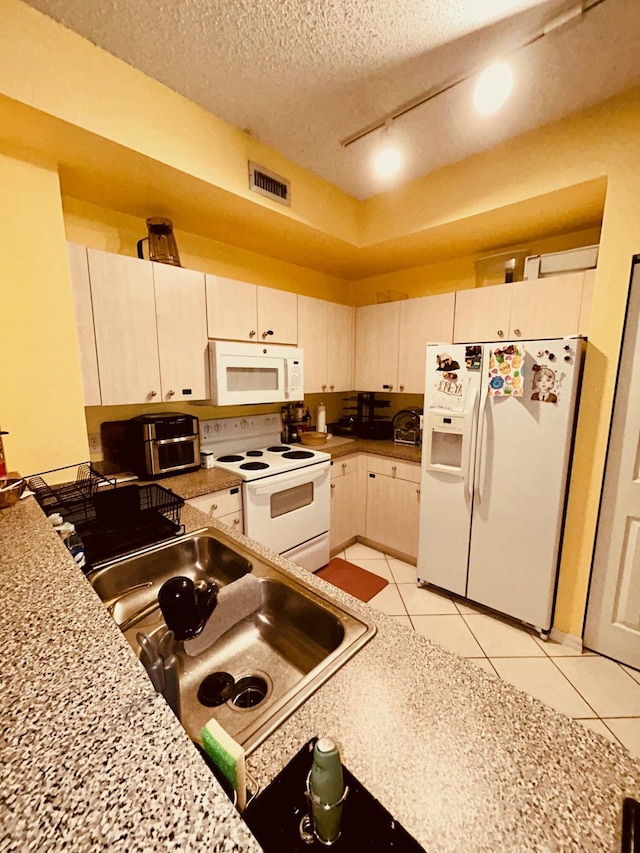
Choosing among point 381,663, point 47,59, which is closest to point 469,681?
point 381,663

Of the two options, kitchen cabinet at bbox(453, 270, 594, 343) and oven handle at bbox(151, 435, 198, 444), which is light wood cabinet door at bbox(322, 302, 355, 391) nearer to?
kitchen cabinet at bbox(453, 270, 594, 343)

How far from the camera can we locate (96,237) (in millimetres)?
1919

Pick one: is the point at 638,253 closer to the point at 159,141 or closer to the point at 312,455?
the point at 312,455

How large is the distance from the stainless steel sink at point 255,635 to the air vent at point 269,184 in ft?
6.10

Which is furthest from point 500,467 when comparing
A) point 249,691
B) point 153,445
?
point 153,445

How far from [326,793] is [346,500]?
7.96 feet

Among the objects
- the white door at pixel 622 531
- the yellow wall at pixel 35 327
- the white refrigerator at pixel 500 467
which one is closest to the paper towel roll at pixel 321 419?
the white refrigerator at pixel 500 467

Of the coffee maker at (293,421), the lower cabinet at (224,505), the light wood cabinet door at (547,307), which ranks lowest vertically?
the lower cabinet at (224,505)

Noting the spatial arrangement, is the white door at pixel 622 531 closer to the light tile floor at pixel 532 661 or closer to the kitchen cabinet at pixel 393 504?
the light tile floor at pixel 532 661

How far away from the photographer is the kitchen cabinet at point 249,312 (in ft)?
7.02

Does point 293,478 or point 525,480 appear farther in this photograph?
point 293,478

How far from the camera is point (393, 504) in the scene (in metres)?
2.72

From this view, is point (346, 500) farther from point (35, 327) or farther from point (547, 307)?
point (35, 327)

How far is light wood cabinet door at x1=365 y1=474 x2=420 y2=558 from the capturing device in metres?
2.62
